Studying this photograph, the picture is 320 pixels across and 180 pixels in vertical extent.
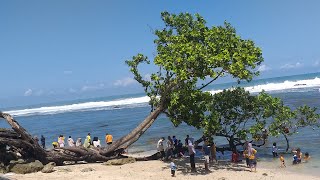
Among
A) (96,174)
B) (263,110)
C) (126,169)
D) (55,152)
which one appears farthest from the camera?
(263,110)

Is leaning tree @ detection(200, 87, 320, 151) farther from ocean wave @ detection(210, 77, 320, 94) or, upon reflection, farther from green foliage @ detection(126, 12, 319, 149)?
ocean wave @ detection(210, 77, 320, 94)

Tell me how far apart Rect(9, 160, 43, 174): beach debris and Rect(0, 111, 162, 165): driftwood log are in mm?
974

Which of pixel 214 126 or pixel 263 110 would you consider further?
pixel 263 110

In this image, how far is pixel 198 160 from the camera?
23.5 m

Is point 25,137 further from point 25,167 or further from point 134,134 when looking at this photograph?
point 134,134

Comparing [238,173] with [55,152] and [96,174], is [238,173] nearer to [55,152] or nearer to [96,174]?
[96,174]

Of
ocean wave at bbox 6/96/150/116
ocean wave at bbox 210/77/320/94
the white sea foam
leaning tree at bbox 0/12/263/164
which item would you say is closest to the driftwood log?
leaning tree at bbox 0/12/263/164

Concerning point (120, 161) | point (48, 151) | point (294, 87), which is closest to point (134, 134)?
point (120, 161)

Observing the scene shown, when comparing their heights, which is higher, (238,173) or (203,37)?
(203,37)

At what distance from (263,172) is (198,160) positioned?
4788mm

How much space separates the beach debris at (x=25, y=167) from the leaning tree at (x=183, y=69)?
117 cm

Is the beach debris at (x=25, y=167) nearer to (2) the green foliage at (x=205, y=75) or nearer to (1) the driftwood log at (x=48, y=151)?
(1) the driftwood log at (x=48, y=151)

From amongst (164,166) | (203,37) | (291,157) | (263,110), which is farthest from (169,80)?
(291,157)

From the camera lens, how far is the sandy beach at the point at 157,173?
18609 millimetres
